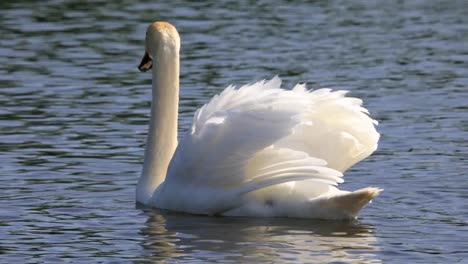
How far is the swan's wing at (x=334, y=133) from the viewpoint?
10.9 m

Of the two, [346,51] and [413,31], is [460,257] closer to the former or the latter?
[346,51]

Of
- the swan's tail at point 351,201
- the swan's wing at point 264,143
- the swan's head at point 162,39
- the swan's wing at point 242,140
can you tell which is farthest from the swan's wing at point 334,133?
the swan's head at point 162,39

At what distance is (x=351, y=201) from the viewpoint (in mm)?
10398

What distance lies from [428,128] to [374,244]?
4408 mm

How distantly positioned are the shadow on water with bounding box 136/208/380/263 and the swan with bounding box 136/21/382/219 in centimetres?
11

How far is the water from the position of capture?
33.0 feet

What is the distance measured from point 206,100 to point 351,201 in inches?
221

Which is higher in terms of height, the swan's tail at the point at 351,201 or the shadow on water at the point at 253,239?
the swan's tail at the point at 351,201

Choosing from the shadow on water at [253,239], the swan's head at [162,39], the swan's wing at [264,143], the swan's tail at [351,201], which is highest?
the swan's head at [162,39]

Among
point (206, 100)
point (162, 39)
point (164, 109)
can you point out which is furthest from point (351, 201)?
point (206, 100)

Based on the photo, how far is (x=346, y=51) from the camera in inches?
742

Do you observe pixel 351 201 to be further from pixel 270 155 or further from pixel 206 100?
pixel 206 100

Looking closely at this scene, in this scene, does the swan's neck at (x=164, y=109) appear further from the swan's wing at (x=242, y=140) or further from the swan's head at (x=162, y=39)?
the swan's wing at (x=242, y=140)

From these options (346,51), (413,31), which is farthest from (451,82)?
(413,31)
